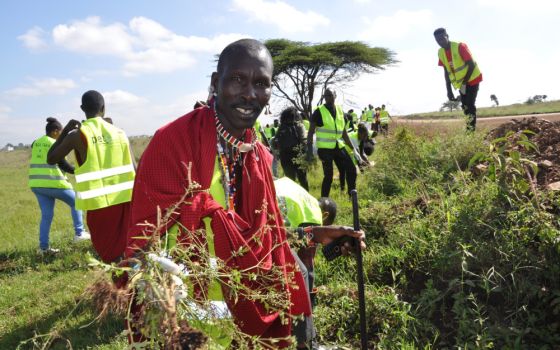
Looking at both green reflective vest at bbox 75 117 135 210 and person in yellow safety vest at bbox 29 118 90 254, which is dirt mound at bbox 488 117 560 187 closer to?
green reflective vest at bbox 75 117 135 210

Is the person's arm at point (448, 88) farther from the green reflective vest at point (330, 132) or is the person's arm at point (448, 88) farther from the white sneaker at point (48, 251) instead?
the white sneaker at point (48, 251)

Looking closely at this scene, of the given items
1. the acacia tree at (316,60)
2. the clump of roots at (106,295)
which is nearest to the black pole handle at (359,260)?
the clump of roots at (106,295)

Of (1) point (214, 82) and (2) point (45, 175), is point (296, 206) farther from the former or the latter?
(2) point (45, 175)

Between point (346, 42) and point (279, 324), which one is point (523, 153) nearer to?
point (279, 324)

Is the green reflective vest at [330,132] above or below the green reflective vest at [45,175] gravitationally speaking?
above

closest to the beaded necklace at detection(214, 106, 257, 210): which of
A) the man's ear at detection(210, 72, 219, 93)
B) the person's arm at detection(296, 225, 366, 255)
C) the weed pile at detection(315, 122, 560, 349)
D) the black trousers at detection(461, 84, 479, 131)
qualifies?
the man's ear at detection(210, 72, 219, 93)

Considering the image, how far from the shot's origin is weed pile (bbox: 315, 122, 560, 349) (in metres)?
2.70

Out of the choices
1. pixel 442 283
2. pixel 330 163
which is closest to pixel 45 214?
pixel 330 163

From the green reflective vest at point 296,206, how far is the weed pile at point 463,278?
84 cm

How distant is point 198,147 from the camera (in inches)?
72.1

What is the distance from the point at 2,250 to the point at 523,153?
296 inches

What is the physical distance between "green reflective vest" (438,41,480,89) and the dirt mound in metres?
0.94

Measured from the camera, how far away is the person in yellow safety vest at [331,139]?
22.5ft

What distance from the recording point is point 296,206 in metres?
2.96
